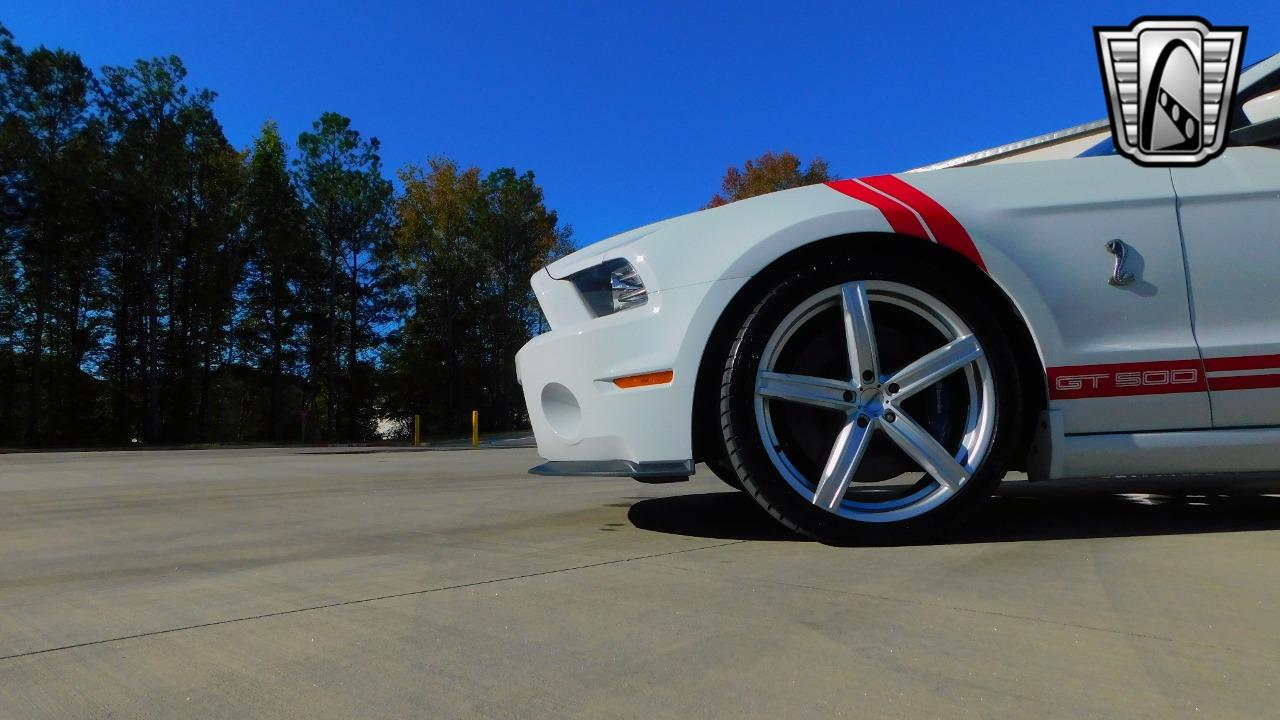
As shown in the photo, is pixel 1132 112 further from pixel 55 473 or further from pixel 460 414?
pixel 460 414

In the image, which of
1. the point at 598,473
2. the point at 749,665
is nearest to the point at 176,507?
the point at 598,473

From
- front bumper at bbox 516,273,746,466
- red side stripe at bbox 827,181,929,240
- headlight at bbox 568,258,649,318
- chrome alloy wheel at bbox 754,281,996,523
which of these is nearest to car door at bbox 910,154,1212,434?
red side stripe at bbox 827,181,929,240

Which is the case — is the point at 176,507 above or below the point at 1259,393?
below

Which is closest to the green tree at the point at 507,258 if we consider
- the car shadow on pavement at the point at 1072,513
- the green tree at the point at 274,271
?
the green tree at the point at 274,271

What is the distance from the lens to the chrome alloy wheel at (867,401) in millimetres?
2488

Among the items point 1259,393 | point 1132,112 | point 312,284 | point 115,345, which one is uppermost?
point 312,284

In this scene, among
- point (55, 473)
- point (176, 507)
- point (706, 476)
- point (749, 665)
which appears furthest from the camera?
point (55, 473)

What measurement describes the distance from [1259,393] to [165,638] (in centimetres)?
322

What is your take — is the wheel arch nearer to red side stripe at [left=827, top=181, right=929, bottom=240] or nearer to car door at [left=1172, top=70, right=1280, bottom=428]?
red side stripe at [left=827, top=181, right=929, bottom=240]

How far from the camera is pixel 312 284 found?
3528 cm

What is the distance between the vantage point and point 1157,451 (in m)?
2.51

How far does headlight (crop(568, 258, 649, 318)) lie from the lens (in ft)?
8.87

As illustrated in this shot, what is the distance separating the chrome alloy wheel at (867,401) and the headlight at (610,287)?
0.51 meters

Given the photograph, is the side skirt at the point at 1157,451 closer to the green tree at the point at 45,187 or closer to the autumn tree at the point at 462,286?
the green tree at the point at 45,187
